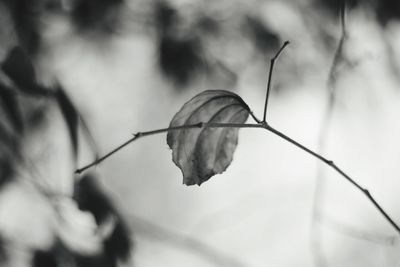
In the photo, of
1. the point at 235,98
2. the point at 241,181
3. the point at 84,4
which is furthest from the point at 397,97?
the point at 84,4

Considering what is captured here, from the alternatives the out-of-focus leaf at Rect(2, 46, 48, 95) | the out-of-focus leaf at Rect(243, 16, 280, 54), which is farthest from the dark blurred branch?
the out-of-focus leaf at Rect(2, 46, 48, 95)

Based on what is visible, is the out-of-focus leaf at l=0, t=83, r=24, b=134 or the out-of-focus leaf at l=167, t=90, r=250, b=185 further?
the out-of-focus leaf at l=0, t=83, r=24, b=134

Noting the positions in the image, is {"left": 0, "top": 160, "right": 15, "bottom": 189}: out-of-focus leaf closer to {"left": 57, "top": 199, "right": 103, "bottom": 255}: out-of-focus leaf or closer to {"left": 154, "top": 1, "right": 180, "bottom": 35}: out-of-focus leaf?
{"left": 57, "top": 199, "right": 103, "bottom": 255}: out-of-focus leaf

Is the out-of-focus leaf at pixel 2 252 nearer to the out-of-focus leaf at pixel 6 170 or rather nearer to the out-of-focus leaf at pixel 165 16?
the out-of-focus leaf at pixel 6 170

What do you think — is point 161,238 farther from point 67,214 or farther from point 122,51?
point 122,51

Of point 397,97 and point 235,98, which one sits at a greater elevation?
point 397,97

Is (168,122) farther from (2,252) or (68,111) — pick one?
(2,252)

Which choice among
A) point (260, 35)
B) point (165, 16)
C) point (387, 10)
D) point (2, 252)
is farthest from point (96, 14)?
point (387, 10)
